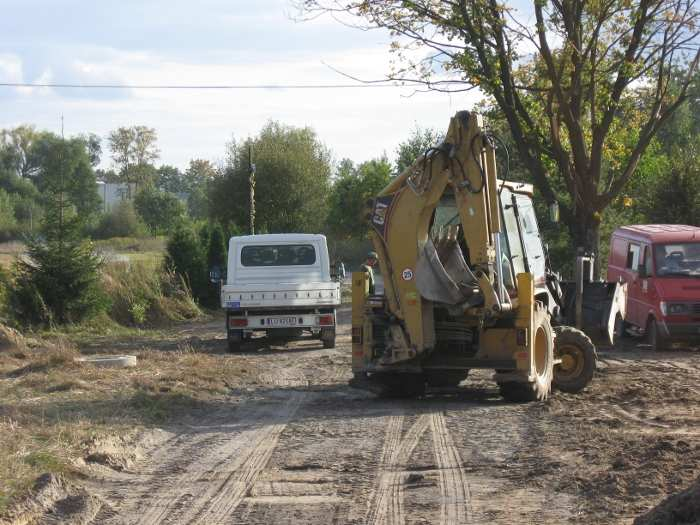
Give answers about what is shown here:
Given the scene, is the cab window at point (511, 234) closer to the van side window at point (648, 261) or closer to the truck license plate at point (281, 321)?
the van side window at point (648, 261)

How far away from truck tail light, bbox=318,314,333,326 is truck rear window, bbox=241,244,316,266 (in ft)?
5.82

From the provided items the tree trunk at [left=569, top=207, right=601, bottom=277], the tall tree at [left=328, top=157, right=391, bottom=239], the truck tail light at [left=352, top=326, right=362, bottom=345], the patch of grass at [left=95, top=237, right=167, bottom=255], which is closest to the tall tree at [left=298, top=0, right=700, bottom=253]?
the tree trunk at [left=569, top=207, right=601, bottom=277]

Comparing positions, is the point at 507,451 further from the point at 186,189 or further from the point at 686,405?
the point at 186,189

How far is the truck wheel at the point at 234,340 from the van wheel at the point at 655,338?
7742 millimetres

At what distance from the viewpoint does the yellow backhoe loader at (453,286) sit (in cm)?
1105

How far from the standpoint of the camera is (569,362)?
41.0 ft

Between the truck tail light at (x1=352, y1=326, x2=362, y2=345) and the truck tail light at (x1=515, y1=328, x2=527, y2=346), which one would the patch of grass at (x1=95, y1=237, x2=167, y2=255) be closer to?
the truck tail light at (x1=352, y1=326, x2=362, y2=345)

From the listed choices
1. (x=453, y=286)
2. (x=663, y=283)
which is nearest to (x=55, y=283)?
(x=663, y=283)

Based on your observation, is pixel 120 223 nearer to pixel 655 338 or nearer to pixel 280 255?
pixel 280 255

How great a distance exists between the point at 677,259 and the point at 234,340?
8.51m

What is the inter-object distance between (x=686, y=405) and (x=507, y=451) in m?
3.58

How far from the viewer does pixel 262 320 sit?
60.6ft

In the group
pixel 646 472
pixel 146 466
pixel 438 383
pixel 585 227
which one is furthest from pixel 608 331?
pixel 585 227

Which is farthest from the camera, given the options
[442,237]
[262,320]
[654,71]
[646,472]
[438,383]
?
[654,71]
